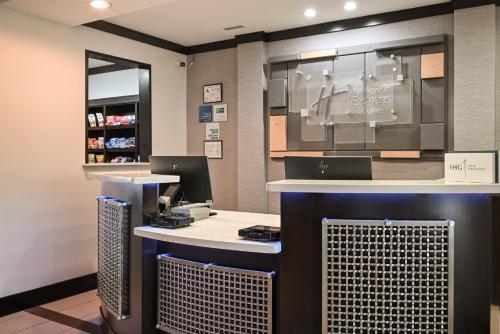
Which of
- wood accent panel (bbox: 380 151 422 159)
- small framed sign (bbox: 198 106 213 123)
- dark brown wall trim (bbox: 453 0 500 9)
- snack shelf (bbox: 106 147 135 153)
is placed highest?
dark brown wall trim (bbox: 453 0 500 9)

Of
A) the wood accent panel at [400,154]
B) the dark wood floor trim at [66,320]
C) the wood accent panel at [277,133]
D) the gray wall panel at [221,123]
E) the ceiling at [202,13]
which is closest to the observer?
the dark wood floor trim at [66,320]

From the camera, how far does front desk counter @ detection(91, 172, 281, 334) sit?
2.35m

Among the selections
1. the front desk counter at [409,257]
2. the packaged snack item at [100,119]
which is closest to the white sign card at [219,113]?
the packaged snack item at [100,119]

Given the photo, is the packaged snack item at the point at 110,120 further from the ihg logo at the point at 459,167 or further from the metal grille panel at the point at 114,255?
the ihg logo at the point at 459,167

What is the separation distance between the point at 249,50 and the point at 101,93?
3.45m

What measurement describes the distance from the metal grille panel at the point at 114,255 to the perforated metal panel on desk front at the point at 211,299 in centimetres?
31

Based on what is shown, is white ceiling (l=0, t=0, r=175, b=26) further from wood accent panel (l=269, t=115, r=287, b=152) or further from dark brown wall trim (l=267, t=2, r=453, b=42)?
wood accent panel (l=269, t=115, r=287, b=152)

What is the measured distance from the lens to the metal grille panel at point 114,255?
290cm

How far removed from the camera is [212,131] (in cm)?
579

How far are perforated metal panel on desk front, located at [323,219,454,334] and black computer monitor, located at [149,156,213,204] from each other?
1268 mm

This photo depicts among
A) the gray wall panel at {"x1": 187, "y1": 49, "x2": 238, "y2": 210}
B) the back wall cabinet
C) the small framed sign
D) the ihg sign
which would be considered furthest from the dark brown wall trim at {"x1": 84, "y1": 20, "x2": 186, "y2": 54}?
the ihg sign

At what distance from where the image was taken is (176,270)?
267 cm

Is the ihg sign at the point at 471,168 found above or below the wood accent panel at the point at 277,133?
below

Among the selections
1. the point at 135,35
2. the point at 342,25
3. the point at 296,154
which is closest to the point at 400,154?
the point at 296,154
